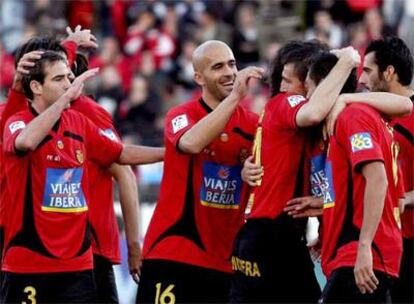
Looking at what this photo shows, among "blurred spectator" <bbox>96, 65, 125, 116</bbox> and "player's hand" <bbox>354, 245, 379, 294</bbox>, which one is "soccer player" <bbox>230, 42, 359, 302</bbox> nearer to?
"player's hand" <bbox>354, 245, 379, 294</bbox>

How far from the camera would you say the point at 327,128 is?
31.9 feet

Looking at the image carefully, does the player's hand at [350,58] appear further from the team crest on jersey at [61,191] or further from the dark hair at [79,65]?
the dark hair at [79,65]

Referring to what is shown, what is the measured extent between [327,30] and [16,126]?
10.2 metres

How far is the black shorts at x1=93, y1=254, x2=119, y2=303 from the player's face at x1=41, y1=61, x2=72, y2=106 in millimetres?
1383

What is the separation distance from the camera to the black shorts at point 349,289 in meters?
9.30

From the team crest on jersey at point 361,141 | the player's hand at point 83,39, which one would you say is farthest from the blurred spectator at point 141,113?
the team crest on jersey at point 361,141

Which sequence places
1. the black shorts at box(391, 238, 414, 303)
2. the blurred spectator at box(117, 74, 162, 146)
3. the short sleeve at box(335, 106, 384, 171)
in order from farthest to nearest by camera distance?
the blurred spectator at box(117, 74, 162, 146)
the black shorts at box(391, 238, 414, 303)
the short sleeve at box(335, 106, 384, 171)

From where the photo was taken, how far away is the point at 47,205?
1044 centimetres

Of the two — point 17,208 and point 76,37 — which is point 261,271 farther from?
point 76,37

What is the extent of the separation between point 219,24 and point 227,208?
10751mm

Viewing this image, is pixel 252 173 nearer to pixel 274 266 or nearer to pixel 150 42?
pixel 274 266

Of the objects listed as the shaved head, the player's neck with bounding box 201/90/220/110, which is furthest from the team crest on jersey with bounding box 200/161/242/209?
the shaved head

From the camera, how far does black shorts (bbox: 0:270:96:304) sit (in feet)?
34.2

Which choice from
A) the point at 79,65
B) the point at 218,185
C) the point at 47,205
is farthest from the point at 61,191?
the point at 79,65
